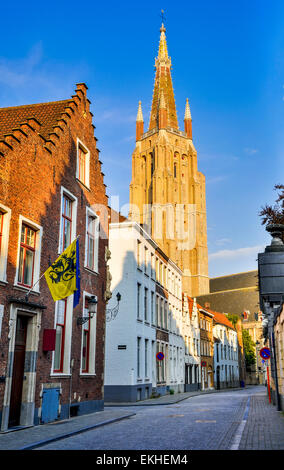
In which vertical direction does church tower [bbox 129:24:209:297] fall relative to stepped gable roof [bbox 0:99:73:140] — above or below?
above

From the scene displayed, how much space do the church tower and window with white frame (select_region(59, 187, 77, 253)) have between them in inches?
2501

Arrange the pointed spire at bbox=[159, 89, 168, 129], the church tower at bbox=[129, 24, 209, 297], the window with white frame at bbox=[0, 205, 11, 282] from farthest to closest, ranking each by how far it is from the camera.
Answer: the pointed spire at bbox=[159, 89, 168, 129] → the church tower at bbox=[129, 24, 209, 297] → the window with white frame at bbox=[0, 205, 11, 282]

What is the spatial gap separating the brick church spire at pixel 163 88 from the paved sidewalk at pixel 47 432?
9046 centimetres

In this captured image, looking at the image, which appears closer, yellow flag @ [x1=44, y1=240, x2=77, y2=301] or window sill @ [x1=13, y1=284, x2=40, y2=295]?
window sill @ [x1=13, y1=284, x2=40, y2=295]

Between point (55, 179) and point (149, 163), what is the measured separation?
272 feet

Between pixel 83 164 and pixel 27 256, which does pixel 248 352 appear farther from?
pixel 27 256

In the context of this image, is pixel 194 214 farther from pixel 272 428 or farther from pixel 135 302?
pixel 272 428

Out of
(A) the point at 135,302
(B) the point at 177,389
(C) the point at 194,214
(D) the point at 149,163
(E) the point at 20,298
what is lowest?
(B) the point at 177,389

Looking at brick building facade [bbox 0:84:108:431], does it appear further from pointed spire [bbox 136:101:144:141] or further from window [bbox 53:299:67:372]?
pointed spire [bbox 136:101:144:141]

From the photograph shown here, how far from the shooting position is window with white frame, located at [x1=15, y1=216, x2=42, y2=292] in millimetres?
13328

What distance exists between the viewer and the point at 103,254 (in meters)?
20.2

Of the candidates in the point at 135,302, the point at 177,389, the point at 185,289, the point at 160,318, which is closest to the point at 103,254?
the point at 135,302

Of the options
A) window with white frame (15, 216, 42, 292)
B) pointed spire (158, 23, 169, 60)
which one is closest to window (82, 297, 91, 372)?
window with white frame (15, 216, 42, 292)

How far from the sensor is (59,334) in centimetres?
1585
